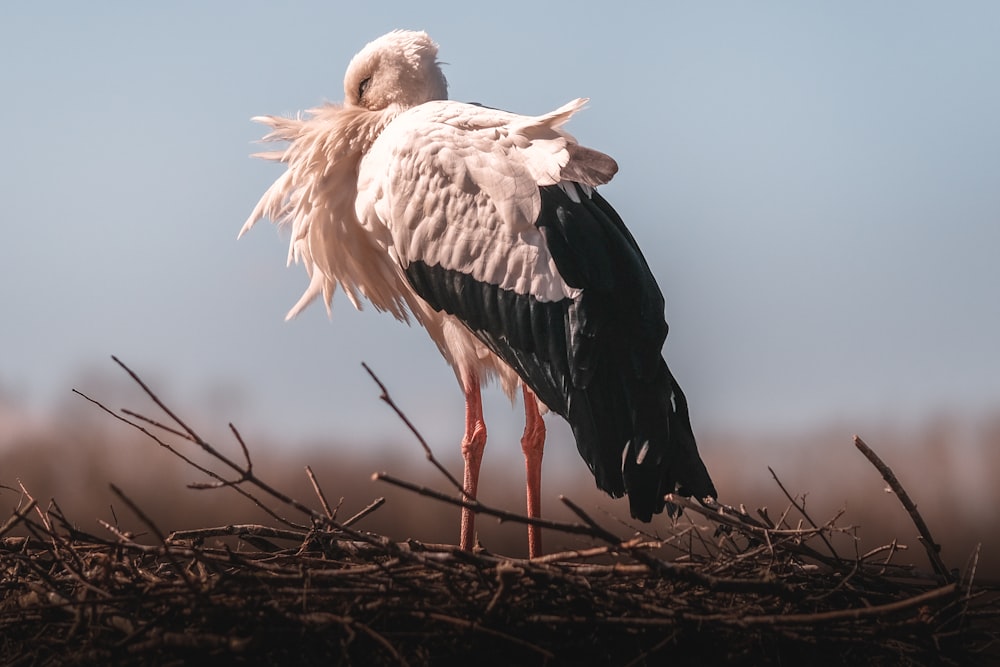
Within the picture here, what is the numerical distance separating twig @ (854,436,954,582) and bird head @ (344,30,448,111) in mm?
2074

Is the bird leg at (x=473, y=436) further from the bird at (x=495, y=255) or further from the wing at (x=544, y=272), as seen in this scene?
the wing at (x=544, y=272)

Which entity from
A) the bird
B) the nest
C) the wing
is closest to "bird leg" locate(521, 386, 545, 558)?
the bird

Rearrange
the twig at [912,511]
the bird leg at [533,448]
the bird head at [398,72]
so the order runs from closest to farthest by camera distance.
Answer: the twig at [912,511] → the bird leg at [533,448] → the bird head at [398,72]

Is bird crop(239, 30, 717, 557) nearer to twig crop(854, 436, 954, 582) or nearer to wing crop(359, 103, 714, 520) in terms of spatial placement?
wing crop(359, 103, 714, 520)

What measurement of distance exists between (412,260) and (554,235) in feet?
1.71

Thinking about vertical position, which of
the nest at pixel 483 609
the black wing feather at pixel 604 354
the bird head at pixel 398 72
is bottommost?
the nest at pixel 483 609

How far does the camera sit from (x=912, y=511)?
9.48ft

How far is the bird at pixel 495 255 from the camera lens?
341 cm

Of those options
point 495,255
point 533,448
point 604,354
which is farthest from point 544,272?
point 533,448

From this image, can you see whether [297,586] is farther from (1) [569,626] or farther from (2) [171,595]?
(1) [569,626]

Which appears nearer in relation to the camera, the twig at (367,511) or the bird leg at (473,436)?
the twig at (367,511)

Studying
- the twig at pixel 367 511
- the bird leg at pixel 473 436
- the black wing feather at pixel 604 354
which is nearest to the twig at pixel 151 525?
the twig at pixel 367 511

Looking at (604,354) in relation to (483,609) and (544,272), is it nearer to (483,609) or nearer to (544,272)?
(544,272)

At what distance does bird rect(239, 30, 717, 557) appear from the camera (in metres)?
3.41
